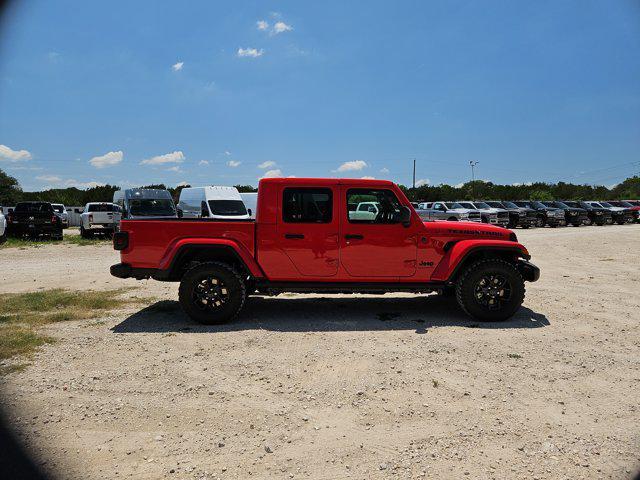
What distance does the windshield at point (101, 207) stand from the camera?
20938 mm

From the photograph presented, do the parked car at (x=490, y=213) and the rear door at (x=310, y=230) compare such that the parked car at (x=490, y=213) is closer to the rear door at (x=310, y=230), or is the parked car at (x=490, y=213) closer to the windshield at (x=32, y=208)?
the rear door at (x=310, y=230)

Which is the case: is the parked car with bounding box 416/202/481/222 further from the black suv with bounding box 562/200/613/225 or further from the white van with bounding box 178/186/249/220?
the black suv with bounding box 562/200/613/225

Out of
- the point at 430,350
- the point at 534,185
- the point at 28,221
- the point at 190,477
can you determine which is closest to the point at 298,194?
the point at 430,350

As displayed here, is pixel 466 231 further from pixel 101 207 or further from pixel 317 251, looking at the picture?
pixel 101 207

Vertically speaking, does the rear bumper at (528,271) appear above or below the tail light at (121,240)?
below

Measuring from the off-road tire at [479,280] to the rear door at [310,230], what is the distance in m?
1.82

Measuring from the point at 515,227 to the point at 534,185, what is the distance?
58.3 meters

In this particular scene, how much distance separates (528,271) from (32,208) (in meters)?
20.2

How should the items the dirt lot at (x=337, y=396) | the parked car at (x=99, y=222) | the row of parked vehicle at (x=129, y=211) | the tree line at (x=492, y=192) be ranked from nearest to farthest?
the dirt lot at (x=337, y=396)
the row of parked vehicle at (x=129, y=211)
the parked car at (x=99, y=222)
the tree line at (x=492, y=192)

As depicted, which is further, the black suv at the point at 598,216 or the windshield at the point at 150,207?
the black suv at the point at 598,216

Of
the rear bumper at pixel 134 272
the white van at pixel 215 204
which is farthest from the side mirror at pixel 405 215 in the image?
the white van at pixel 215 204

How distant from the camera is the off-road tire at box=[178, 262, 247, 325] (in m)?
5.73

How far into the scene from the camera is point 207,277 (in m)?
5.78

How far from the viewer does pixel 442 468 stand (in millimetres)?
2686
